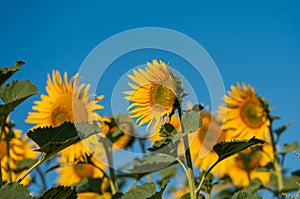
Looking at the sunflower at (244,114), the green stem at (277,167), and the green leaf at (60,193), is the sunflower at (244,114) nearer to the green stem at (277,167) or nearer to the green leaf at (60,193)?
the green stem at (277,167)

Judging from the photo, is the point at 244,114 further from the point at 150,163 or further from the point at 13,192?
the point at 13,192

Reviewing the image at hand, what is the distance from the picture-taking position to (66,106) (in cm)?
388

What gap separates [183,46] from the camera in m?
2.43

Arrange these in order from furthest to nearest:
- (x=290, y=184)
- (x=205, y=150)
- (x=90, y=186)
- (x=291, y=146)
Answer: (x=205, y=150) < (x=290, y=184) < (x=291, y=146) < (x=90, y=186)

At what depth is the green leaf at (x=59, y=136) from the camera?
81.2 inches

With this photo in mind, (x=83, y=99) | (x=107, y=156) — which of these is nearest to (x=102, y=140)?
(x=107, y=156)

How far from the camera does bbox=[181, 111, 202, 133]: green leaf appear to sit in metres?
1.97

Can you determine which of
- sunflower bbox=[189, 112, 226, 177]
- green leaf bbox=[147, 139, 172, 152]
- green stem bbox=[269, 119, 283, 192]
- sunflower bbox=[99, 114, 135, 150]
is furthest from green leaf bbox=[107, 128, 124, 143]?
green leaf bbox=[147, 139, 172, 152]

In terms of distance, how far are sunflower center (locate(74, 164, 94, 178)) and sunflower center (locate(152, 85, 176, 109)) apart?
8.20 ft

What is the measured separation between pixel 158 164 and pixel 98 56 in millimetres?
993

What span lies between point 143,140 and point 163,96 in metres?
1.66

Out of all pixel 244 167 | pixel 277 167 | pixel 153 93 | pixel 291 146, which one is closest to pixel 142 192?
pixel 153 93

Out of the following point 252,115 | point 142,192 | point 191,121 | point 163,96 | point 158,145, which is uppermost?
point 252,115

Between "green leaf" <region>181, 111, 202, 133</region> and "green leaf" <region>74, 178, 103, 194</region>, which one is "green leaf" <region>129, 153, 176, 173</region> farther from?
"green leaf" <region>181, 111, 202, 133</region>
